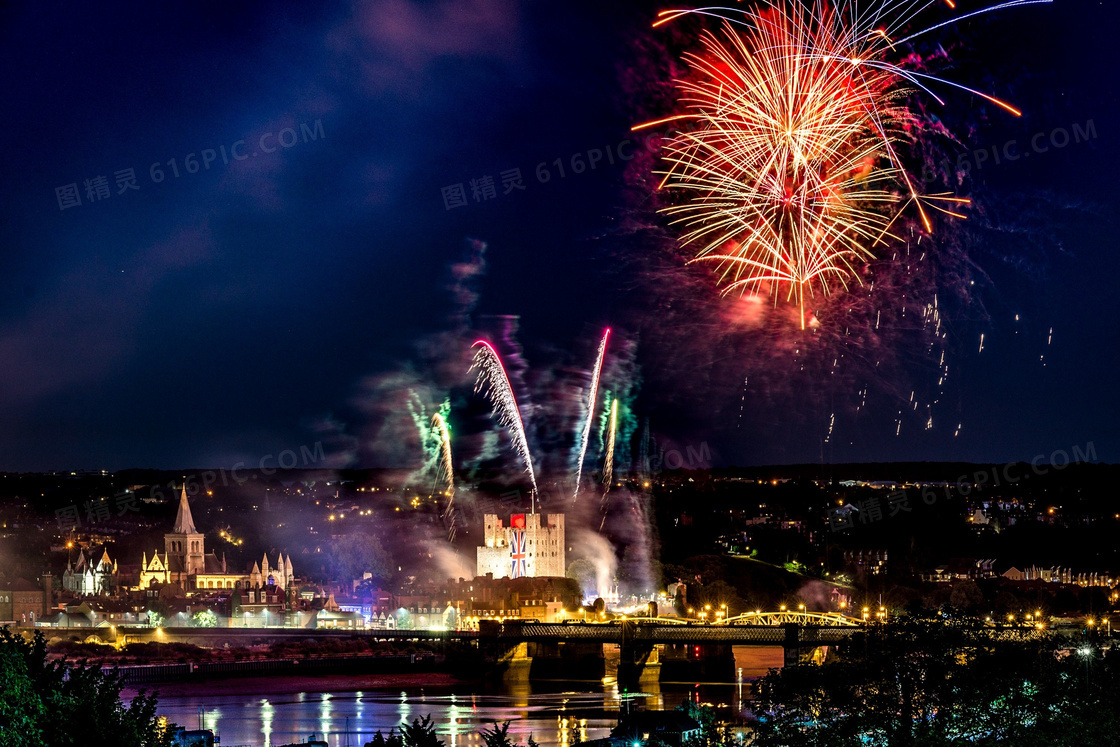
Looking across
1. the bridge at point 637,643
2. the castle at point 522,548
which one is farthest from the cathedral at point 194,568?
the bridge at point 637,643

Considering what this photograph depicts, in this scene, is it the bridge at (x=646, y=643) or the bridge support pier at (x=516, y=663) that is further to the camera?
the bridge support pier at (x=516, y=663)

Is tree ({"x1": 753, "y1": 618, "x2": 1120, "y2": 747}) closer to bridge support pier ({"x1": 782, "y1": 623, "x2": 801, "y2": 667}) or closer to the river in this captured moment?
the river

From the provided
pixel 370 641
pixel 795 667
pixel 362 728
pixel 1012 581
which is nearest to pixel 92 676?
pixel 795 667

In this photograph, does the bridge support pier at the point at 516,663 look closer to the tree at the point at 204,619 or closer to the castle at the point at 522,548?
the castle at the point at 522,548

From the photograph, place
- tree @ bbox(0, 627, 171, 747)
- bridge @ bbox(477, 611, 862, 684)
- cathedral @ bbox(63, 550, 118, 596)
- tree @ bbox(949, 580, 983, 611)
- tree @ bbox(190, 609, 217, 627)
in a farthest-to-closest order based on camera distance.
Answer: cathedral @ bbox(63, 550, 118, 596)
tree @ bbox(190, 609, 217, 627)
tree @ bbox(949, 580, 983, 611)
bridge @ bbox(477, 611, 862, 684)
tree @ bbox(0, 627, 171, 747)

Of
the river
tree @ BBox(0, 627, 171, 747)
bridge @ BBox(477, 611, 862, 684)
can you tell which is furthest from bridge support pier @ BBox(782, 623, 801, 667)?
tree @ BBox(0, 627, 171, 747)

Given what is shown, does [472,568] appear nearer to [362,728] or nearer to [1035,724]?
[362,728]
